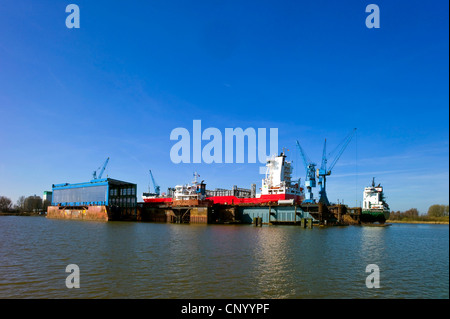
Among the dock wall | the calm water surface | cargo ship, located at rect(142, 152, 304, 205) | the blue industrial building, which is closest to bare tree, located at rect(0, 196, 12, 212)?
the dock wall

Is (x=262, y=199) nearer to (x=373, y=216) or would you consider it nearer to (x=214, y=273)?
(x=373, y=216)

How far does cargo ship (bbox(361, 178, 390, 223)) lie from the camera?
98.6 meters

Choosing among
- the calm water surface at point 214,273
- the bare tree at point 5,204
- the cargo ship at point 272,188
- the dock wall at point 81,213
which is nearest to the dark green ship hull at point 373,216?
the cargo ship at point 272,188

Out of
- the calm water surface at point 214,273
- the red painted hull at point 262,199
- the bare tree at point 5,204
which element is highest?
the red painted hull at point 262,199

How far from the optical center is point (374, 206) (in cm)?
10519

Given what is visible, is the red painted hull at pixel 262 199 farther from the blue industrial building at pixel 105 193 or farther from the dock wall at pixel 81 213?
the dock wall at pixel 81 213

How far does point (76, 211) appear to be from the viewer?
107m

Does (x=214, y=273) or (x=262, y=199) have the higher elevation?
(x=262, y=199)

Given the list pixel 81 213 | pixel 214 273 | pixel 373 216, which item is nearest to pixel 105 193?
pixel 81 213

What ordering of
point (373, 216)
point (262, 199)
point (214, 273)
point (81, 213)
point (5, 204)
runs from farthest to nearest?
point (5, 204)
point (81, 213)
point (373, 216)
point (262, 199)
point (214, 273)

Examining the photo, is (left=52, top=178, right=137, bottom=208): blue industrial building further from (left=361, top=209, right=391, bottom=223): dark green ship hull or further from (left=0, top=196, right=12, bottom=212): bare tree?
(left=0, top=196, right=12, bottom=212): bare tree

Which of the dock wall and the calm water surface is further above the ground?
the calm water surface

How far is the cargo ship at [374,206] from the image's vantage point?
9856 centimetres
